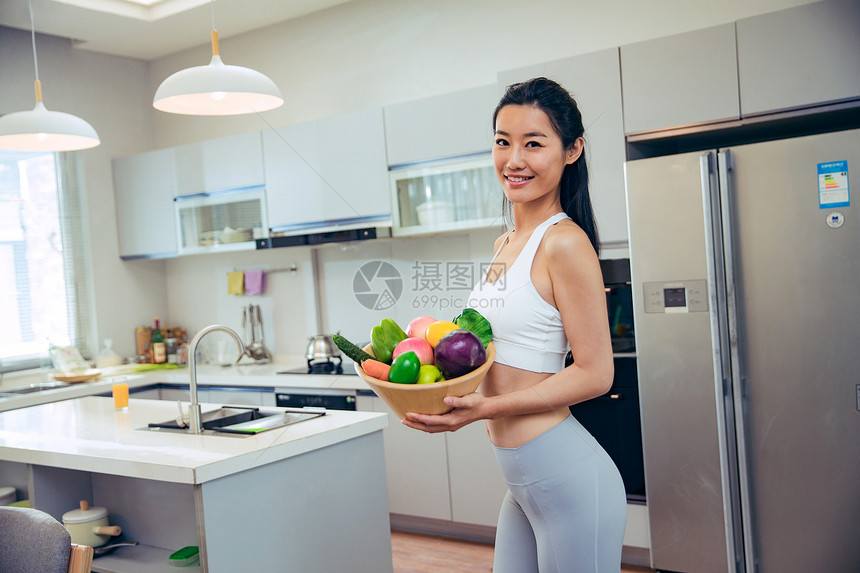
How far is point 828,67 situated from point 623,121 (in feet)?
2.20

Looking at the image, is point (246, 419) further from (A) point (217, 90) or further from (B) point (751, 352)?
(B) point (751, 352)

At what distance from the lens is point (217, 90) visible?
80.6 inches

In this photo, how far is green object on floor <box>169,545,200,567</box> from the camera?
198 cm

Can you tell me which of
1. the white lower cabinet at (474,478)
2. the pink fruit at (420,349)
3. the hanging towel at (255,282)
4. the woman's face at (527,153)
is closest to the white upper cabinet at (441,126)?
the white lower cabinet at (474,478)

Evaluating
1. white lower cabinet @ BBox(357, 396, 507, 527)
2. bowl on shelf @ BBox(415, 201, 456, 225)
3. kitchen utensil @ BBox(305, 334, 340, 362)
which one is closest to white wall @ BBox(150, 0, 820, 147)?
bowl on shelf @ BBox(415, 201, 456, 225)

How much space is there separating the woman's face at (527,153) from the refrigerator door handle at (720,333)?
1.31m

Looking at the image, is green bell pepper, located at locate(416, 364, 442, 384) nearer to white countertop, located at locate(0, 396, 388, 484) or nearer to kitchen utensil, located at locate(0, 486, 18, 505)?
white countertop, located at locate(0, 396, 388, 484)

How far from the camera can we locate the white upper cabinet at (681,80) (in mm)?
2410

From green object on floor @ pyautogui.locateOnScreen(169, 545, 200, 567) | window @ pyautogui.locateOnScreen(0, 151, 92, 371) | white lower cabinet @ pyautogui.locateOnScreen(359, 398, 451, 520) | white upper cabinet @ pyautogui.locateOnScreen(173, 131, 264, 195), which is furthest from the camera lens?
window @ pyautogui.locateOnScreen(0, 151, 92, 371)

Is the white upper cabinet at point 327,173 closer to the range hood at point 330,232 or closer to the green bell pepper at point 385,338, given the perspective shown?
the range hood at point 330,232

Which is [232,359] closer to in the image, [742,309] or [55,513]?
[55,513]

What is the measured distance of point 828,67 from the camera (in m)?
2.26

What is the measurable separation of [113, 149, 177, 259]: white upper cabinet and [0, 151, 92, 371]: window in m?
0.23

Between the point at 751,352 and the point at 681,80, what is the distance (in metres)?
0.98
